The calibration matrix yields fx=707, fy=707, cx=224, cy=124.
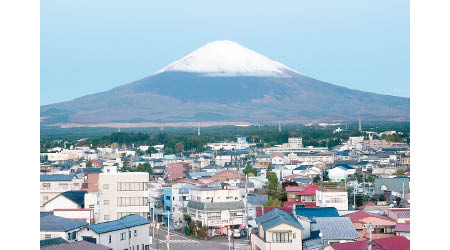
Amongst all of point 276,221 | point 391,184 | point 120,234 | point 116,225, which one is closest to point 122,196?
point 116,225

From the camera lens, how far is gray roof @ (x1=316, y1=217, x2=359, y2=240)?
627cm

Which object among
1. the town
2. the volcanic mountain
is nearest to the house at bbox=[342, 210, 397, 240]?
the town

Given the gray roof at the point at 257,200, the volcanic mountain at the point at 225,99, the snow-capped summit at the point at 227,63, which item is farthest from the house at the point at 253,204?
the snow-capped summit at the point at 227,63

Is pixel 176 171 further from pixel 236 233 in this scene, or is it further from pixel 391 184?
pixel 236 233

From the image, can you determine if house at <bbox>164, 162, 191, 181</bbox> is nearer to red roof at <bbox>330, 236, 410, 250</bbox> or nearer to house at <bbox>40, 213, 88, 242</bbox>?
house at <bbox>40, 213, 88, 242</bbox>

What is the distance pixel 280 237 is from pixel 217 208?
17.5 ft

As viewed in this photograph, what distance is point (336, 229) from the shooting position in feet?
21.4

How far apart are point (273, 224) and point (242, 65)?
87.7 m

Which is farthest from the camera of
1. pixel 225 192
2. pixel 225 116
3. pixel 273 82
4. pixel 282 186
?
pixel 273 82

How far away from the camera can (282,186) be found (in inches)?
597

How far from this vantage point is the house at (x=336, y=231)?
20.4 feet
